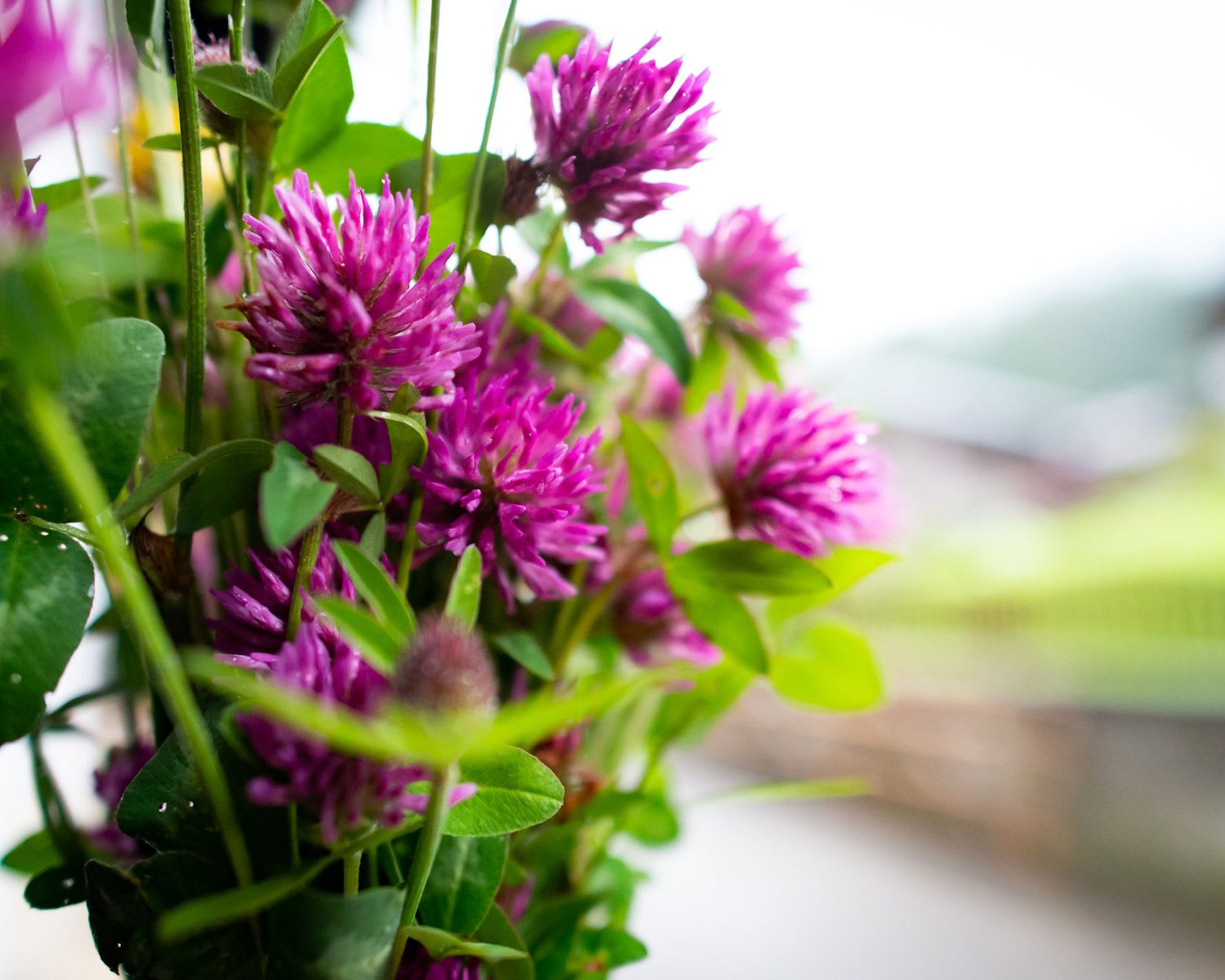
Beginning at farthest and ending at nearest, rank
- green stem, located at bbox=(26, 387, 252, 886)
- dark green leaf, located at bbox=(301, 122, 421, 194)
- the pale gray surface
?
the pale gray surface
dark green leaf, located at bbox=(301, 122, 421, 194)
green stem, located at bbox=(26, 387, 252, 886)

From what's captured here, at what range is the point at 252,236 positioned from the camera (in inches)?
5.9

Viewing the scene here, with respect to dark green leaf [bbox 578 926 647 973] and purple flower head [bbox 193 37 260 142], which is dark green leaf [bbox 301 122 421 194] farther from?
dark green leaf [bbox 578 926 647 973]

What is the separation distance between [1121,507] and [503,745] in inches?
66.5

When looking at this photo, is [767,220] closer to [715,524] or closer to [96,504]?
[715,524]

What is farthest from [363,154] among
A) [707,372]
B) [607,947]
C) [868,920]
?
[868,920]

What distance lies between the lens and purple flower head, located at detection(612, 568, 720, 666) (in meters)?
0.24

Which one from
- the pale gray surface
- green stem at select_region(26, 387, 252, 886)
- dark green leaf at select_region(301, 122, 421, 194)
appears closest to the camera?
green stem at select_region(26, 387, 252, 886)

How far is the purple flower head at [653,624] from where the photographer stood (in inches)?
9.6

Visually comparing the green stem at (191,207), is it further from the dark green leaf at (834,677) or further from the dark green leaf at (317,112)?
the dark green leaf at (834,677)

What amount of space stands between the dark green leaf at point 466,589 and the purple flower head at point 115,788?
12 cm

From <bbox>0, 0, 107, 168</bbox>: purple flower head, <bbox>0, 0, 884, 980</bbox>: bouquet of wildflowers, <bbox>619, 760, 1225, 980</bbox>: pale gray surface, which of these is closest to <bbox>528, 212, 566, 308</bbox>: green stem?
<bbox>0, 0, 884, 980</bbox>: bouquet of wildflowers

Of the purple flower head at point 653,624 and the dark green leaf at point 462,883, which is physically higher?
the purple flower head at point 653,624

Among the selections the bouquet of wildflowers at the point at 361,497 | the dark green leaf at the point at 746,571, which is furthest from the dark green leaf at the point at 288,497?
the dark green leaf at the point at 746,571

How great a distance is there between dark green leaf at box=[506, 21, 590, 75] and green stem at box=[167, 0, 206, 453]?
114 millimetres
